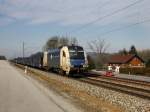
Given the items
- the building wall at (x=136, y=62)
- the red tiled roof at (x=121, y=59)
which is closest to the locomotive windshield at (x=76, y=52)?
the red tiled roof at (x=121, y=59)

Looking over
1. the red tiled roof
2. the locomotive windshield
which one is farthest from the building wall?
the locomotive windshield

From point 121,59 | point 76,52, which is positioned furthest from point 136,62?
point 76,52

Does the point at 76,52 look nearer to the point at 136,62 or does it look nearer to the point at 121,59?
the point at 121,59

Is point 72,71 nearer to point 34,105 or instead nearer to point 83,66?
point 83,66

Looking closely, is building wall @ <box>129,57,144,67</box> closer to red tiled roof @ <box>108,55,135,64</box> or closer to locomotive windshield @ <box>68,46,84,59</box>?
red tiled roof @ <box>108,55,135,64</box>

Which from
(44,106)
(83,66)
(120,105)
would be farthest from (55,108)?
(83,66)

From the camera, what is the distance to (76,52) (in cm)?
3916

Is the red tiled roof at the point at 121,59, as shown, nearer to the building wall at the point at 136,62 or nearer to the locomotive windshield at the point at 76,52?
the building wall at the point at 136,62

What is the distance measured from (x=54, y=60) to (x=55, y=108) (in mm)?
33980

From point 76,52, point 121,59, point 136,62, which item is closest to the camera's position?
point 76,52

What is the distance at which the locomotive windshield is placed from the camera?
38.8 metres

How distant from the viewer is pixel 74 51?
128 feet

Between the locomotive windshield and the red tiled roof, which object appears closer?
the locomotive windshield

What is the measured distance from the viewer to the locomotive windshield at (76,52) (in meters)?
38.8
